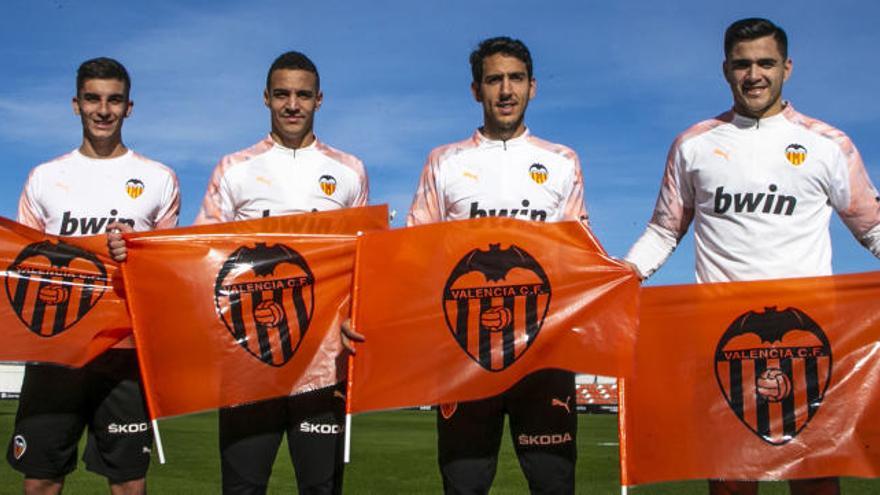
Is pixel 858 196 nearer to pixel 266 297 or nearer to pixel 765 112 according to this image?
pixel 765 112

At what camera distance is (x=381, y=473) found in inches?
465

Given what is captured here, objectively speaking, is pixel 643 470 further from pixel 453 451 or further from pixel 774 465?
pixel 453 451

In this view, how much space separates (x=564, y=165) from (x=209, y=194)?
6.74ft

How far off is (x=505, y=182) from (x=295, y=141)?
1.29 meters

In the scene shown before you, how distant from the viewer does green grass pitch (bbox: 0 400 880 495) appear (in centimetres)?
995

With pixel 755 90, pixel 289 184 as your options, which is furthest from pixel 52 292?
pixel 755 90

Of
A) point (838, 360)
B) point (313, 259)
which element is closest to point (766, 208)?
point (838, 360)

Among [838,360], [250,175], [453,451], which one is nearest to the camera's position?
[453,451]

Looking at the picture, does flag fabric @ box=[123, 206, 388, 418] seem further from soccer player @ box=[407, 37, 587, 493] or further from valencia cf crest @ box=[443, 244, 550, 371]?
valencia cf crest @ box=[443, 244, 550, 371]

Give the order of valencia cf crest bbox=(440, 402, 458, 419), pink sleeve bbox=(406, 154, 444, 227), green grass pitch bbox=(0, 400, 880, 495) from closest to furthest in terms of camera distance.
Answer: valencia cf crest bbox=(440, 402, 458, 419) < pink sleeve bbox=(406, 154, 444, 227) < green grass pitch bbox=(0, 400, 880, 495)

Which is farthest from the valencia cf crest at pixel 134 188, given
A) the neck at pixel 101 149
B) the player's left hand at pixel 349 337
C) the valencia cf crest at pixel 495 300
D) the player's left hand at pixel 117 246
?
the valencia cf crest at pixel 495 300

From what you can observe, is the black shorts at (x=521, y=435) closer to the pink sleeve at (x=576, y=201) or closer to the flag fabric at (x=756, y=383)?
the flag fabric at (x=756, y=383)

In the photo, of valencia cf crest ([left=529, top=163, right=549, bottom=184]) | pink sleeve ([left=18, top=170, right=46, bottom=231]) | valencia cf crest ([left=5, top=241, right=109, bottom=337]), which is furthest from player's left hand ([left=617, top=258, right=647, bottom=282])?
pink sleeve ([left=18, top=170, right=46, bottom=231])

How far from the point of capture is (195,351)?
5.11 metres
